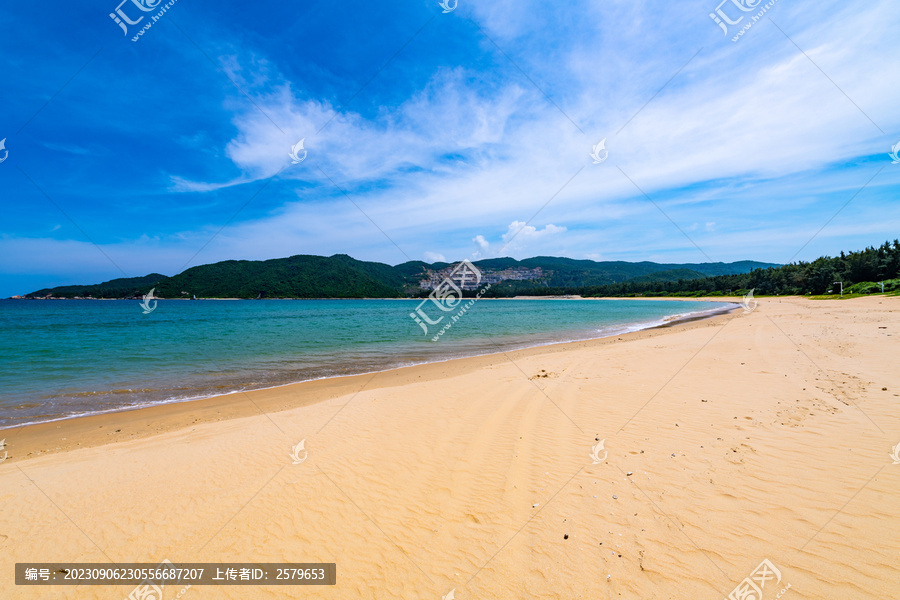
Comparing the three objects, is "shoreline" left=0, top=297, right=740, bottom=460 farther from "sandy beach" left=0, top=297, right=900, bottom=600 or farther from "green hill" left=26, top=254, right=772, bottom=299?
"green hill" left=26, top=254, right=772, bottom=299

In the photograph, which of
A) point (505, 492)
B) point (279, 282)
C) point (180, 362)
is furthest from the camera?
point (279, 282)

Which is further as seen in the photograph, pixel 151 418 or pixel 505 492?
pixel 151 418

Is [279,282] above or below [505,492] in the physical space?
above

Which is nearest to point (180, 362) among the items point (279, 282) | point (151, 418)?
point (151, 418)

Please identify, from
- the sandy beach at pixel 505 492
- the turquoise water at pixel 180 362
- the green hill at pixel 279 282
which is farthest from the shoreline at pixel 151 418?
the green hill at pixel 279 282

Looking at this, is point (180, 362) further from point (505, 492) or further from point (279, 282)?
point (279, 282)

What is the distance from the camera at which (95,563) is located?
409 centimetres

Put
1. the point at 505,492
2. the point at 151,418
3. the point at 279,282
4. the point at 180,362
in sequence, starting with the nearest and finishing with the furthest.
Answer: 1. the point at 505,492
2. the point at 151,418
3. the point at 180,362
4. the point at 279,282

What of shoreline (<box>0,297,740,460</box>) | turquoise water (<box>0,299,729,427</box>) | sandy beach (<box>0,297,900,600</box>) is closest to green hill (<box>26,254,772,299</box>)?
turquoise water (<box>0,299,729,427</box>)


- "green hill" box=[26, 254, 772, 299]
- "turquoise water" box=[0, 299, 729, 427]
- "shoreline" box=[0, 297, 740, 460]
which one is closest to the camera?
"shoreline" box=[0, 297, 740, 460]

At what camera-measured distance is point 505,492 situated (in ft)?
16.6

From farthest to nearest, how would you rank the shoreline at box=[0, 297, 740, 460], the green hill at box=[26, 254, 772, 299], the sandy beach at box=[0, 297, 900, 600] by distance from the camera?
1. the green hill at box=[26, 254, 772, 299]
2. the shoreline at box=[0, 297, 740, 460]
3. the sandy beach at box=[0, 297, 900, 600]

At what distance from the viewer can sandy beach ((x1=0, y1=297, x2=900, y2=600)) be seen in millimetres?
3570

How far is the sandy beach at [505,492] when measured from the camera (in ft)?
11.7
